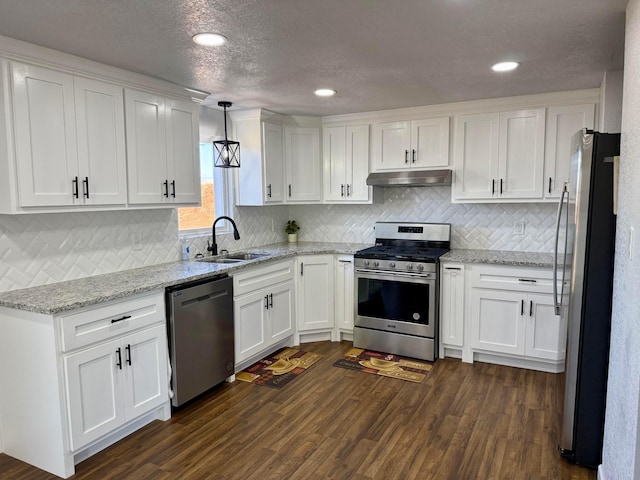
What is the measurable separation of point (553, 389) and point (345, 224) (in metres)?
2.51

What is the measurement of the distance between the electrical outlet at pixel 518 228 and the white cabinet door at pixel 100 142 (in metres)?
3.30

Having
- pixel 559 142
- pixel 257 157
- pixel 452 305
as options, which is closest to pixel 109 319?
pixel 257 157

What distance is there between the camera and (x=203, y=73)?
2.92 meters

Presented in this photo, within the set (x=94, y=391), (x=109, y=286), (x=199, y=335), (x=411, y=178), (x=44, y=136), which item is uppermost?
(x=44, y=136)

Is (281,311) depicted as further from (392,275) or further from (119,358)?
(119,358)

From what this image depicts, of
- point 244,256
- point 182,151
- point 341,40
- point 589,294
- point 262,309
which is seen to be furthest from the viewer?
point 244,256

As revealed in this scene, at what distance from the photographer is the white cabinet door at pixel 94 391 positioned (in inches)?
90.7

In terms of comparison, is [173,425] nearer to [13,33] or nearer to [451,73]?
[13,33]

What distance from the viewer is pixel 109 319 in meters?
2.47

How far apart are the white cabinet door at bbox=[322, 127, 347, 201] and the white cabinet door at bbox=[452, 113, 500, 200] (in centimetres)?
112

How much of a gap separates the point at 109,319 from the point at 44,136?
1.08 m

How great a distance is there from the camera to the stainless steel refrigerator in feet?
7.24

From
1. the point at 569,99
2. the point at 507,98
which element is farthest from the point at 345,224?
the point at 569,99

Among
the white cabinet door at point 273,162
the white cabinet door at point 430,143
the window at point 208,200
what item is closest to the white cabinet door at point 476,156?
the white cabinet door at point 430,143
